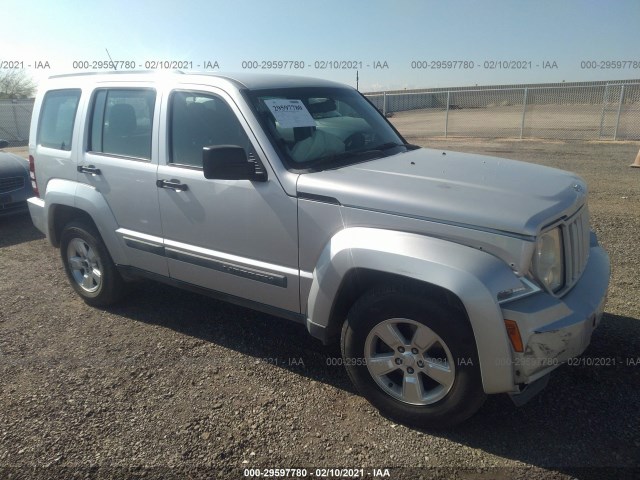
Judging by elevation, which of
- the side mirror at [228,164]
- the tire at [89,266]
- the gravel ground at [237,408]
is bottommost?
the gravel ground at [237,408]

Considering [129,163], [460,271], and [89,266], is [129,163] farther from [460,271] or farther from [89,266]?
[460,271]

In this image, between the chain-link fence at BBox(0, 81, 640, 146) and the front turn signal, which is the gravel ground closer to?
the front turn signal

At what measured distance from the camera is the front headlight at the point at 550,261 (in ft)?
8.67

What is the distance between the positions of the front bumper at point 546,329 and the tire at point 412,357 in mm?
248

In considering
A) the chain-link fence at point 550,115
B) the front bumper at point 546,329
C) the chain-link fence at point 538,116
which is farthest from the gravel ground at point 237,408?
the chain-link fence at point 538,116

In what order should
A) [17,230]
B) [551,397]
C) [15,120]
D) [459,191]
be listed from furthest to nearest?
[15,120]
[17,230]
[551,397]
[459,191]

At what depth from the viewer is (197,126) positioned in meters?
3.77

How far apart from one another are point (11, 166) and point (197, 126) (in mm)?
5497

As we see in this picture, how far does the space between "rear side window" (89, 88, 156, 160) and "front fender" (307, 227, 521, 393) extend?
2052 mm

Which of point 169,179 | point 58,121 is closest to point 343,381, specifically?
point 169,179

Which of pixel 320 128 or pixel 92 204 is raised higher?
pixel 320 128

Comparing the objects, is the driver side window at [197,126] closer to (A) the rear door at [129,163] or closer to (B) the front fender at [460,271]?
(A) the rear door at [129,163]

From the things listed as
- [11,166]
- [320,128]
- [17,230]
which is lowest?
[17,230]

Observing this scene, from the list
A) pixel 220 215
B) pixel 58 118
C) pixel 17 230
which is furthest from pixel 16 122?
pixel 220 215
